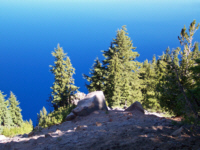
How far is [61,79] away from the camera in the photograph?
30.9 m

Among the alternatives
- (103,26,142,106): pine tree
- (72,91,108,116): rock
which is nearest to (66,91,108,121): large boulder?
(72,91,108,116): rock

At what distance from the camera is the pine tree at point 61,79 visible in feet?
101

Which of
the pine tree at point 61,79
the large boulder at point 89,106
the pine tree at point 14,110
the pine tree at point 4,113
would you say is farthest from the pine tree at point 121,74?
the pine tree at point 14,110

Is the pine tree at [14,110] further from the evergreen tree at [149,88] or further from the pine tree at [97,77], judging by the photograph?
the evergreen tree at [149,88]

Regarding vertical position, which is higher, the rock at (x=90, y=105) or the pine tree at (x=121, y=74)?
the pine tree at (x=121, y=74)

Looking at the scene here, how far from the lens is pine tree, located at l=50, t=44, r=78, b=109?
30.7 m

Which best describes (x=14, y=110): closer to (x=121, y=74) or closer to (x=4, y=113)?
(x=4, y=113)

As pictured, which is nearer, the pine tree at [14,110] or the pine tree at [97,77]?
the pine tree at [97,77]

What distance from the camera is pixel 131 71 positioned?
3269 cm

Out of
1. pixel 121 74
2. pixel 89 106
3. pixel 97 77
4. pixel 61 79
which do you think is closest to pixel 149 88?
pixel 121 74

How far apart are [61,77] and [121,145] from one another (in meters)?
26.1

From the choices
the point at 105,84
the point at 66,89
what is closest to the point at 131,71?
the point at 105,84

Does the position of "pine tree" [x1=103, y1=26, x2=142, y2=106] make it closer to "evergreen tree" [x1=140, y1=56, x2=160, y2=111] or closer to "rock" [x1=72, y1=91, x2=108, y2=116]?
"evergreen tree" [x1=140, y1=56, x2=160, y2=111]

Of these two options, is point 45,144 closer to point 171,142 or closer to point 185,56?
point 171,142
